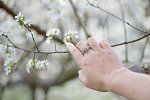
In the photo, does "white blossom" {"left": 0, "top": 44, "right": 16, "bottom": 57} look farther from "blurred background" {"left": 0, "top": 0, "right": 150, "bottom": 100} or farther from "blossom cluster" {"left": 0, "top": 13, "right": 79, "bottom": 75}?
"blurred background" {"left": 0, "top": 0, "right": 150, "bottom": 100}

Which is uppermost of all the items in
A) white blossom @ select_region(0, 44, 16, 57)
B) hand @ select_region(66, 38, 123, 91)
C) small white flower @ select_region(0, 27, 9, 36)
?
small white flower @ select_region(0, 27, 9, 36)

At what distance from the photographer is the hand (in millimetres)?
1342

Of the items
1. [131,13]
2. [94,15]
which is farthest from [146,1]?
[94,15]

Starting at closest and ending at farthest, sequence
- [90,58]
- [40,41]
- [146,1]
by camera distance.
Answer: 1. [90,58]
2. [40,41]
3. [146,1]

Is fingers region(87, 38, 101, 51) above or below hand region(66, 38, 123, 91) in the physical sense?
above

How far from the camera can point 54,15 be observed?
372 cm

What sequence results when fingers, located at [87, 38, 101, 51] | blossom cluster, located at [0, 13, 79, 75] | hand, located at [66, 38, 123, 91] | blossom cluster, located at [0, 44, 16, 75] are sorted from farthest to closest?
blossom cluster, located at [0, 44, 16, 75] < blossom cluster, located at [0, 13, 79, 75] < fingers, located at [87, 38, 101, 51] < hand, located at [66, 38, 123, 91]

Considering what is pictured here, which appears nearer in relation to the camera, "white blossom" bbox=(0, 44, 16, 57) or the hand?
the hand

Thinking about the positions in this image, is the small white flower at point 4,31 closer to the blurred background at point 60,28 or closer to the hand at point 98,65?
the hand at point 98,65

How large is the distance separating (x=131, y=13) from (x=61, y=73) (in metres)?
1.03

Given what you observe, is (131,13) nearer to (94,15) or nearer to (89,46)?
(94,15)

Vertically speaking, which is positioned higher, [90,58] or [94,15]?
[94,15]

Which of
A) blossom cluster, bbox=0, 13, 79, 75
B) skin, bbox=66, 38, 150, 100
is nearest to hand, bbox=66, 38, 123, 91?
skin, bbox=66, 38, 150, 100

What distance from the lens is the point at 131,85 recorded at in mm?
1268
